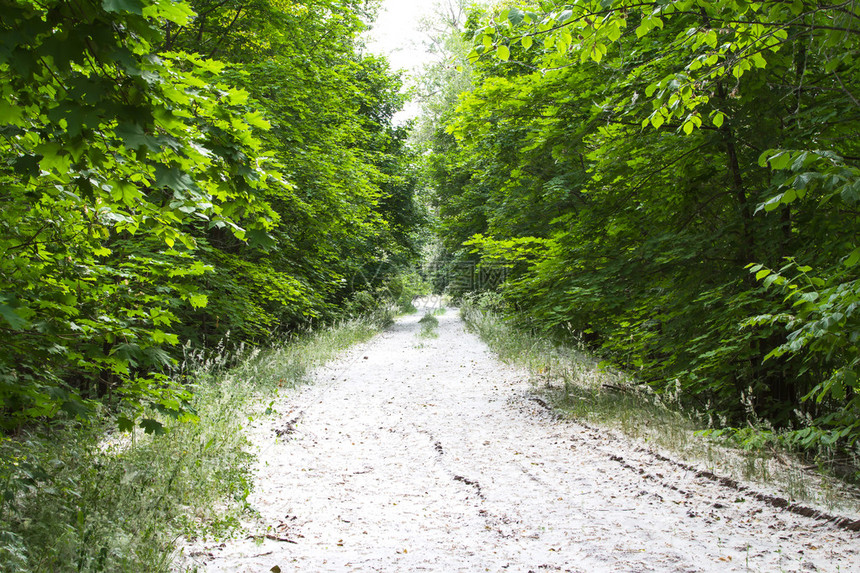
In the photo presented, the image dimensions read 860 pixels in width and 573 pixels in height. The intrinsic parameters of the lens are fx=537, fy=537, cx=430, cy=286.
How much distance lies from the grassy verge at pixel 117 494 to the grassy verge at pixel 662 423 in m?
4.65

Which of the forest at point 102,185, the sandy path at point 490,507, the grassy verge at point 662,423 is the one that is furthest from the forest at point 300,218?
the sandy path at point 490,507

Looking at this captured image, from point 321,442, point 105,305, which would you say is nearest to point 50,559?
point 105,305

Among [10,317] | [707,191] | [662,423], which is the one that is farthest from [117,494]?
[707,191]

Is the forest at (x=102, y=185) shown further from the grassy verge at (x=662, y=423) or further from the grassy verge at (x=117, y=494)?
the grassy verge at (x=662, y=423)

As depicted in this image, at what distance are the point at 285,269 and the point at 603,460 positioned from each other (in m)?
9.11

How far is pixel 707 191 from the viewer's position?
717cm

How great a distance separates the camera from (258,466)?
5.84 meters

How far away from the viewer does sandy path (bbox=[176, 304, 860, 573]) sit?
3773 millimetres

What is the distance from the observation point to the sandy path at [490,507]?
12.4 ft

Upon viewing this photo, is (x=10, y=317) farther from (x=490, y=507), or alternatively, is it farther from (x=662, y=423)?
(x=662, y=423)

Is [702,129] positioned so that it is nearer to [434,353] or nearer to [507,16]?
[507,16]

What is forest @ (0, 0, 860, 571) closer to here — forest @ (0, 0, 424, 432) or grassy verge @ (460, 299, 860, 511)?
forest @ (0, 0, 424, 432)

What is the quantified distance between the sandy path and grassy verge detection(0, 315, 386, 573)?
0.32 meters

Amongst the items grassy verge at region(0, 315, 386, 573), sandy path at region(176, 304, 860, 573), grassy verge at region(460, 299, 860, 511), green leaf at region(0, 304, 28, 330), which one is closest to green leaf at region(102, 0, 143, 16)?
green leaf at region(0, 304, 28, 330)
